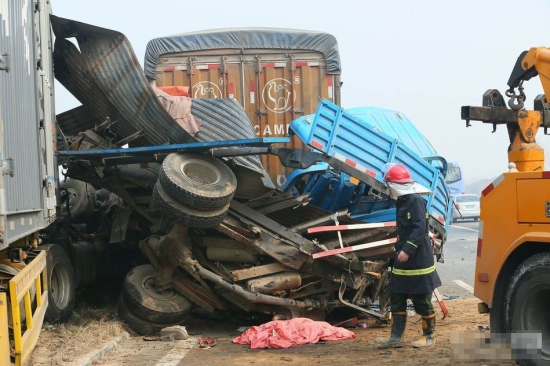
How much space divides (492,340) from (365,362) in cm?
127

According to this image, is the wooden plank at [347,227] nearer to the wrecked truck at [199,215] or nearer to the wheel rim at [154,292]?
the wrecked truck at [199,215]

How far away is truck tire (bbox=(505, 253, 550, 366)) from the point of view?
5523 millimetres

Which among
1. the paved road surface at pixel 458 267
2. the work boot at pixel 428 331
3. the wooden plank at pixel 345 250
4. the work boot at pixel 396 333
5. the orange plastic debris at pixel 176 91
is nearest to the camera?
the work boot at pixel 428 331

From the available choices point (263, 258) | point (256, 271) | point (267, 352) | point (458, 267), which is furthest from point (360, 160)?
point (458, 267)

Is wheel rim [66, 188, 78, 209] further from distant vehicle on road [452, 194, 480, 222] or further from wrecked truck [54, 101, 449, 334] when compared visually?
distant vehicle on road [452, 194, 480, 222]

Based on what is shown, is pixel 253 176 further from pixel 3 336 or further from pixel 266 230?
pixel 3 336

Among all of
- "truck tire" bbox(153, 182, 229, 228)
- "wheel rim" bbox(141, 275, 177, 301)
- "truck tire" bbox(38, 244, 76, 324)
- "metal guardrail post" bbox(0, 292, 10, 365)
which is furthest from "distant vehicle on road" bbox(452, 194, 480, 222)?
"metal guardrail post" bbox(0, 292, 10, 365)

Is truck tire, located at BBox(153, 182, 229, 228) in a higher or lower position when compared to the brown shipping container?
lower

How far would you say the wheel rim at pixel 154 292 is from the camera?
9125 mm

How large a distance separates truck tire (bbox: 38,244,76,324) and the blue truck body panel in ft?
10.0

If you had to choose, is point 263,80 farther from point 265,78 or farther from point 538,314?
point 538,314

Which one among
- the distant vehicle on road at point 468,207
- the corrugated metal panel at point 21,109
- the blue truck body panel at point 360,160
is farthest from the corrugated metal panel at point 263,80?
the distant vehicle on road at point 468,207

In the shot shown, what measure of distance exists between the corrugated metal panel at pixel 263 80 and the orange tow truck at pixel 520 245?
546 centimetres

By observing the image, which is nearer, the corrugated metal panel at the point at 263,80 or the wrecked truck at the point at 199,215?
the wrecked truck at the point at 199,215
